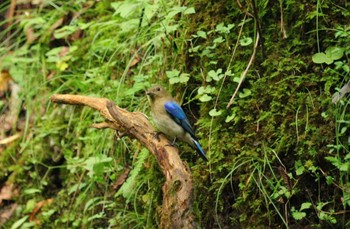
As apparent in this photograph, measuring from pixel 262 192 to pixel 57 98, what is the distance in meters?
1.26

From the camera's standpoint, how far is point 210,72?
14.3ft

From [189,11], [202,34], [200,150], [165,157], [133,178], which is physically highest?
[189,11]

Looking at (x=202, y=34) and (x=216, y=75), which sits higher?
(x=202, y=34)

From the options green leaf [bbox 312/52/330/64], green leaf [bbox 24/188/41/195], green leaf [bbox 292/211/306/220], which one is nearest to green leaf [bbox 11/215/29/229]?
green leaf [bbox 24/188/41/195]

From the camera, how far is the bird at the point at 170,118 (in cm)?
417

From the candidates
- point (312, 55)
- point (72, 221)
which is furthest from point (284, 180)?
point (72, 221)

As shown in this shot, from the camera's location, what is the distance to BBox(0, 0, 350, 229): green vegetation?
12.6ft

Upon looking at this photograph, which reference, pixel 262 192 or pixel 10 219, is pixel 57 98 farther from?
pixel 10 219

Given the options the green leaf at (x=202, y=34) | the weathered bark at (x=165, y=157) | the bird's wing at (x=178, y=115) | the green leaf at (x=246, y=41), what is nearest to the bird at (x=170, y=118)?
the bird's wing at (x=178, y=115)

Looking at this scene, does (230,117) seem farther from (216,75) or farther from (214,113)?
(216,75)

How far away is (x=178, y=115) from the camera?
4238mm

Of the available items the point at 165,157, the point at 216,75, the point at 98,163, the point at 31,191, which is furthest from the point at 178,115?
the point at 31,191

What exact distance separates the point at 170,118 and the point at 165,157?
1.53 ft

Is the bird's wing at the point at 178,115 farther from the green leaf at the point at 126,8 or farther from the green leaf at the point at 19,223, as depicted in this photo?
the green leaf at the point at 19,223
